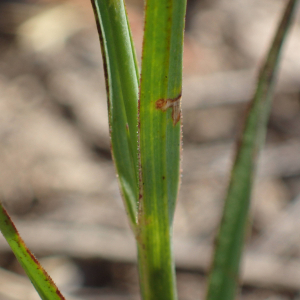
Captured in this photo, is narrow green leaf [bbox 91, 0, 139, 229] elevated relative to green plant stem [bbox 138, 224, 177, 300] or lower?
elevated

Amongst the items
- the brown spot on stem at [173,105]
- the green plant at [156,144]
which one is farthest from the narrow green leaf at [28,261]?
the brown spot on stem at [173,105]

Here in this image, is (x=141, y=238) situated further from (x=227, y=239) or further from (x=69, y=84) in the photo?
(x=69, y=84)

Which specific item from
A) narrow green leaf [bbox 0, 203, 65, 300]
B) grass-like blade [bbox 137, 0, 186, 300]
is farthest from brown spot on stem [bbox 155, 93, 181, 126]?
narrow green leaf [bbox 0, 203, 65, 300]

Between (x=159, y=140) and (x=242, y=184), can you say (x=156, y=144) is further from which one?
(x=242, y=184)

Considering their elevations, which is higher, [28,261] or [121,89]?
[121,89]

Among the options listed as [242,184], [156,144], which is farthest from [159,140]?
[242,184]

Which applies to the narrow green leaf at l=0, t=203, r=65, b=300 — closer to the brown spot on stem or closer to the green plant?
the green plant

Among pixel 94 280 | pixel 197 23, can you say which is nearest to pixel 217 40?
pixel 197 23
